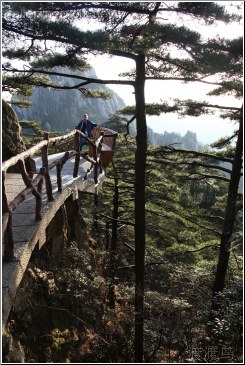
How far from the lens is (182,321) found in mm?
8375

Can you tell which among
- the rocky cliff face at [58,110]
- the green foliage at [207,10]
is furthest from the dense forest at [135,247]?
the rocky cliff face at [58,110]

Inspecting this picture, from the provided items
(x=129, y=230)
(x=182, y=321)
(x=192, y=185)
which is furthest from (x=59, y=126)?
(x=182, y=321)

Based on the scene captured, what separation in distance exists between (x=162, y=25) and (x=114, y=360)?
6.48m

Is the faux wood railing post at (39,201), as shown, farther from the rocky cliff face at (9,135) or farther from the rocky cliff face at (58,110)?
the rocky cliff face at (58,110)

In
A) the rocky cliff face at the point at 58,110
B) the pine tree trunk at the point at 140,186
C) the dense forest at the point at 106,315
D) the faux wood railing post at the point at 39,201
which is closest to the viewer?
the faux wood railing post at the point at 39,201

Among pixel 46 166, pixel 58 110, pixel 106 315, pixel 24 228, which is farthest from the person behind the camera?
pixel 58 110

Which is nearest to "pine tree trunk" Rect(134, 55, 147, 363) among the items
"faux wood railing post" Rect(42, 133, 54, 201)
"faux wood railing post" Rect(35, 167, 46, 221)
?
"faux wood railing post" Rect(42, 133, 54, 201)

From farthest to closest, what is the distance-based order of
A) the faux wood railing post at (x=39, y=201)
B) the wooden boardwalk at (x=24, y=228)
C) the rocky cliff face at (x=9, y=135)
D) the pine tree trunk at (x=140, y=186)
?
the pine tree trunk at (x=140, y=186), the rocky cliff face at (x=9, y=135), the faux wood railing post at (x=39, y=201), the wooden boardwalk at (x=24, y=228)

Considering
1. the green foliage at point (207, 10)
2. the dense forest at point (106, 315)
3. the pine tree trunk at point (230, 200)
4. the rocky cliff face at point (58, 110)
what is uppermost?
the rocky cliff face at point (58, 110)

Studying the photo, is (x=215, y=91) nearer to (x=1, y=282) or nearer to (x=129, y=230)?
(x=1, y=282)

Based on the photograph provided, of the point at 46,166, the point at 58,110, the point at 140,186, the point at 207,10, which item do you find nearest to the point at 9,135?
the point at 46,166

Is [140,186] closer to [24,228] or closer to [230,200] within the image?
[230,200]

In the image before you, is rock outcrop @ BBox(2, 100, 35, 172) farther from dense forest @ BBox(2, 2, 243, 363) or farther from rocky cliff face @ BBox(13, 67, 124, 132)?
rocky cliff face @ BBox(13, 67, 124, 132)

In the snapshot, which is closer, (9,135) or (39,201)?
(39,201)
